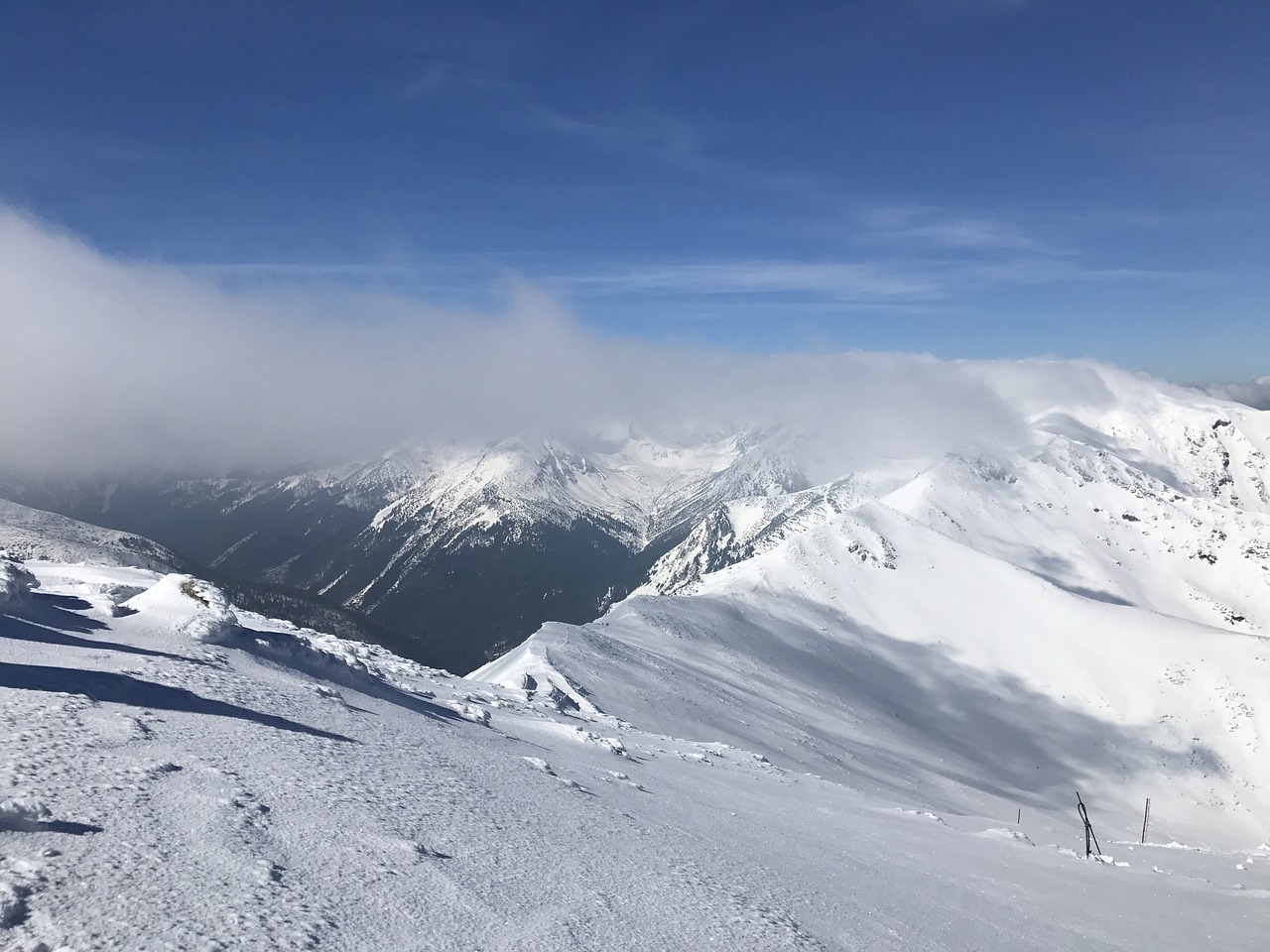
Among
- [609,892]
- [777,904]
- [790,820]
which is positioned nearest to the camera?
[609,892]

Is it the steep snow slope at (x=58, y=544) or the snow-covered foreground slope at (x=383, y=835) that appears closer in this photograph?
the snow-covered foreground slope at (x=383, y=835)

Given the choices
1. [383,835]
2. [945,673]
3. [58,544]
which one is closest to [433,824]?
[383,835]

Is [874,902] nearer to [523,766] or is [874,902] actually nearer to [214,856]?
[523,766]

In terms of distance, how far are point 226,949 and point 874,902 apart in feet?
36.7

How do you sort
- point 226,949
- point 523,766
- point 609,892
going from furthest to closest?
1. point 523,766
2. point 609,892
3. point 226,949

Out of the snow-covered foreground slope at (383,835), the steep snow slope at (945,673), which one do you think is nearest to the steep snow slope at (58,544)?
the steep snow slope at (945,673)

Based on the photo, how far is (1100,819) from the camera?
89.4 metres

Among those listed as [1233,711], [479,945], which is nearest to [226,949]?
[479,945]

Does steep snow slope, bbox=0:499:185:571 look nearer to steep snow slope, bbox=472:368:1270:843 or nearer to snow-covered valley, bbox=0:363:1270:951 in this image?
steep snow slope, bbox=472:368:1270:843

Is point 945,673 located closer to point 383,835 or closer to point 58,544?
point 383,835

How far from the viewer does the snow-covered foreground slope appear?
772 cm

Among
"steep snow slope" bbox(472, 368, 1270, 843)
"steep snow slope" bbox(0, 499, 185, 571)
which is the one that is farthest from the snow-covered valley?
"steep snow slope" bbox(0, 499, 185, 571)

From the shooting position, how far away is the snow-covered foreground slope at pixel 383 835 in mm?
7719

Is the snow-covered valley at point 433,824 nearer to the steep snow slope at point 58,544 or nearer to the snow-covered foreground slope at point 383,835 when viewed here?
the snow-covered foreground slope at point 383,835
